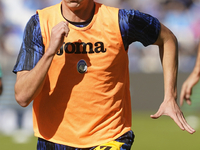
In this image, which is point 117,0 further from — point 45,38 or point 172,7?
point 45,38

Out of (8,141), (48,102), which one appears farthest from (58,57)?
(8,141)

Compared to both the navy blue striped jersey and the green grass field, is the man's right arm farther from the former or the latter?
the green grass field

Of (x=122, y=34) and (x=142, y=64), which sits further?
(x=142, y=64)

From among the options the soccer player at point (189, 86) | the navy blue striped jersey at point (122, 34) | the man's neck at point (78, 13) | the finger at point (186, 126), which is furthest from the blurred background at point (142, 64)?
the man's neck at point (78, 13)

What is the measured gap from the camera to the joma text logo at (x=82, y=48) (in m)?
2.85

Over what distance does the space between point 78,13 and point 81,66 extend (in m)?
0.41

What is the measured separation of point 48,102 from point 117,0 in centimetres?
792

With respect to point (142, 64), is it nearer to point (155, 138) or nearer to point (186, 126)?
point (155, 138)

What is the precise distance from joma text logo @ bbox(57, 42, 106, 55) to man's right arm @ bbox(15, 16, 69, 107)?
0.22 m

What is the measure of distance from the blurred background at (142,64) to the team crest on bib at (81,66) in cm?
518

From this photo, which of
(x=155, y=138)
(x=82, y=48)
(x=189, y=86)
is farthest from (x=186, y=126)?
(x=155, y=138)

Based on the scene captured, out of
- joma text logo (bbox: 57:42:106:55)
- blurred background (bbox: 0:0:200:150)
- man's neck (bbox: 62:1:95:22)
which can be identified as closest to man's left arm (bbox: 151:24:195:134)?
joma text logo (bbox: 57:42:106:55)

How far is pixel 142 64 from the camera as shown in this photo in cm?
1026

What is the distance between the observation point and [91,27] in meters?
2.88
